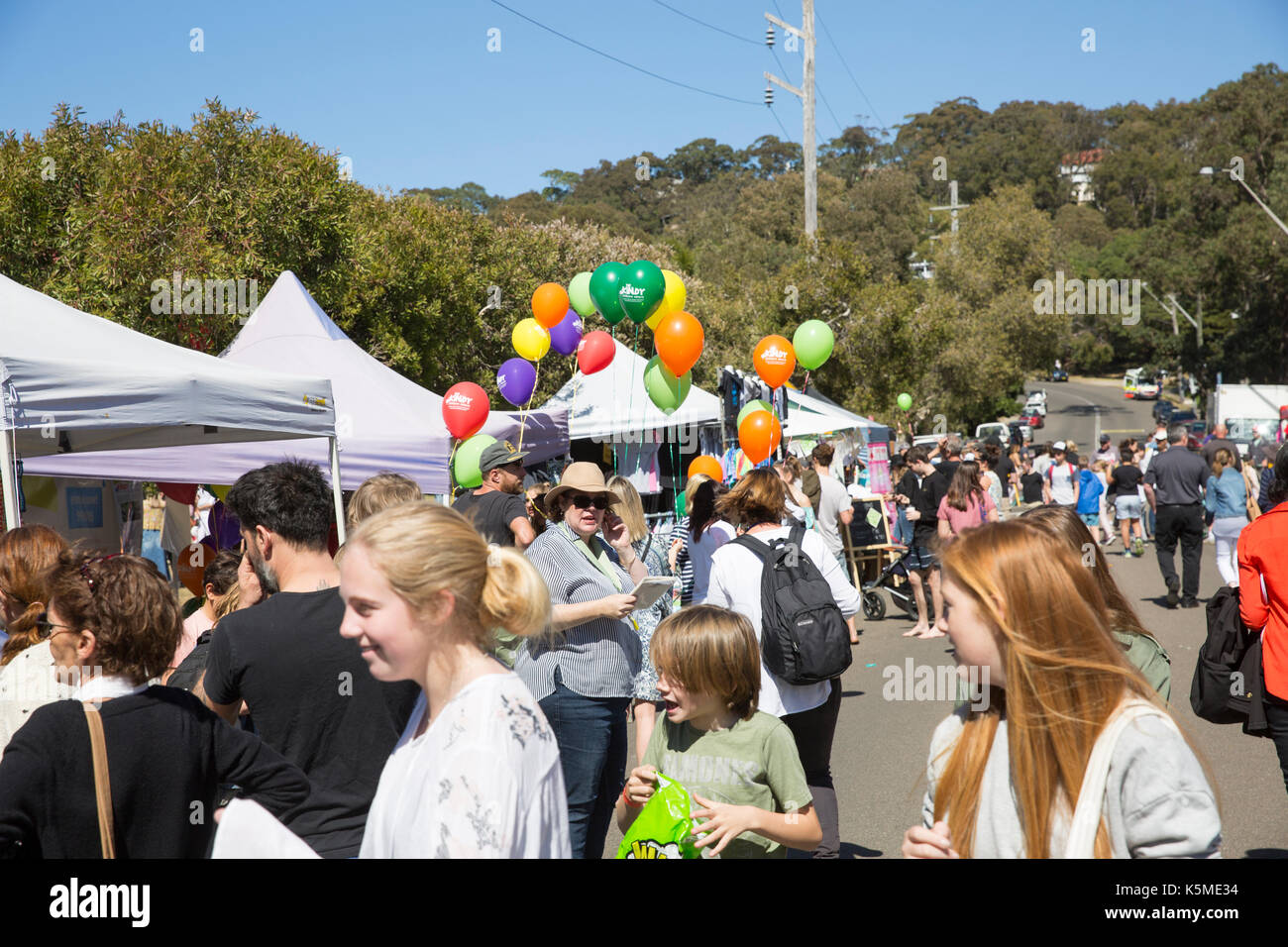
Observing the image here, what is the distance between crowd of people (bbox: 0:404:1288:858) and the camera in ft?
5.50

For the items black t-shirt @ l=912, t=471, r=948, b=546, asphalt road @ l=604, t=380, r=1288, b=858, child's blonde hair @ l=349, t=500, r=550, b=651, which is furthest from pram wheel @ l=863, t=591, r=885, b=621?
child's blonde hair @ l=349, t=500, r=550, b=651

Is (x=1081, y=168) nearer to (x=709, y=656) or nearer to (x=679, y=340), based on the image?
(x=679, y=340)

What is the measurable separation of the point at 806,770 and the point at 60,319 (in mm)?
4529

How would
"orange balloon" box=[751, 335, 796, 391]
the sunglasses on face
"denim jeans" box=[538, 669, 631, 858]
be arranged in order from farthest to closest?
"orange balloon" box=[751, 335, 796, 391], "denim jeans" box=[538, 669, 631, 858], the sunglasses on face

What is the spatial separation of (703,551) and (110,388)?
343 centimetres

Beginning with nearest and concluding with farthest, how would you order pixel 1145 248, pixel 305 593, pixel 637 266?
pixel 305 593, pixel 637 266, pixel 1145 248

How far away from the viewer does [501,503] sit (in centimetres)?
559

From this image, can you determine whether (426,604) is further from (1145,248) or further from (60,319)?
(1145,248)

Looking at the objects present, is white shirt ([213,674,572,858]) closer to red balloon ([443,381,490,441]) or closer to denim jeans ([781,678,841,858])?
denim jeans ([781,678,841,858])

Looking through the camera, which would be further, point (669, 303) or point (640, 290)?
point (669, 303)

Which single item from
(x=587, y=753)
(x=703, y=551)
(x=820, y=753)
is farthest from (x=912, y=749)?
(x=587, y=753)

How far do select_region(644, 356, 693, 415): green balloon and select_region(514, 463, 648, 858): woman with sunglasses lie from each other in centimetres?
537
